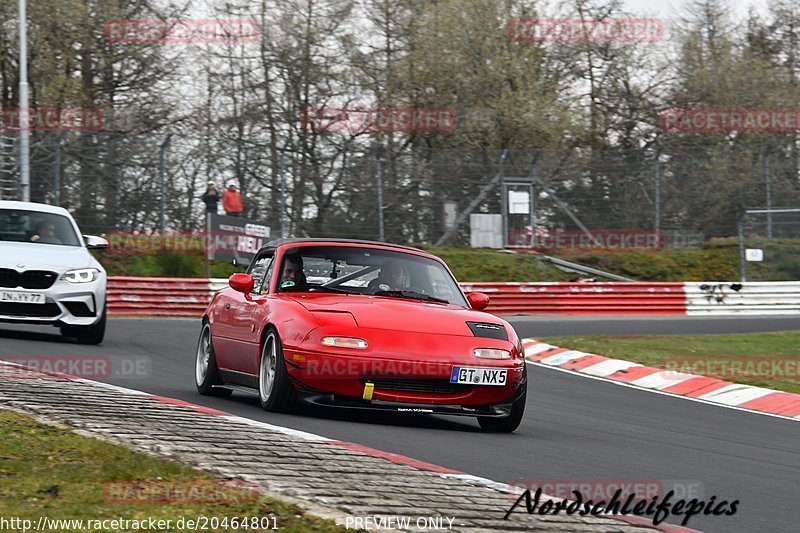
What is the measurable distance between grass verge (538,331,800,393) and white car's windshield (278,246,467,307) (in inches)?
201

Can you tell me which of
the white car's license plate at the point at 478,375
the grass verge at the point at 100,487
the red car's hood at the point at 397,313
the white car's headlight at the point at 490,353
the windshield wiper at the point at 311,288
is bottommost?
the grass verge at the point at 100,487

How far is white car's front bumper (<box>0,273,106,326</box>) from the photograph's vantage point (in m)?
13.6

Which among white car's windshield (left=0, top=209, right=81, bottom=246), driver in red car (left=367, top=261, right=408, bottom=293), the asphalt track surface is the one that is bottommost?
the asphalt track surface

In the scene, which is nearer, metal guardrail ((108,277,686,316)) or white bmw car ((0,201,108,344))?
white bmw car ((0,201,108,344))

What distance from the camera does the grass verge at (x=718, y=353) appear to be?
14258 millimetres

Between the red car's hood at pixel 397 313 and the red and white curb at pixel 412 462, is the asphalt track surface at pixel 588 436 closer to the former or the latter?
the red and white curb at pixel 412 462

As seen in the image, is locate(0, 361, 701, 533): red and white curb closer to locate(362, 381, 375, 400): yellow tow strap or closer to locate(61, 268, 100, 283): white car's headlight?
locate(362, 381, 375, 400): yellow tow strap

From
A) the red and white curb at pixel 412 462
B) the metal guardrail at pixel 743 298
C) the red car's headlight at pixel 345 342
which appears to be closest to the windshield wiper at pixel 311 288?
the red car's headlight at pixel 345 342

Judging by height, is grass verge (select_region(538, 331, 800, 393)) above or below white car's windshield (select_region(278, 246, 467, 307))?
below

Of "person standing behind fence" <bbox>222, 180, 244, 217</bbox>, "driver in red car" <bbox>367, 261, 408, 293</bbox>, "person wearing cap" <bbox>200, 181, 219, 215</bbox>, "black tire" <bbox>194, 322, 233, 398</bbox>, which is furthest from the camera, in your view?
"person standing behind fence" <bbox>222, 180, 244, 217</bbox>

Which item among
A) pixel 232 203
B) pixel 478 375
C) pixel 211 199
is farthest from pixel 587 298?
pixel 478 375

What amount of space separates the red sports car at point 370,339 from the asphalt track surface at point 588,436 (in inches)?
7.9

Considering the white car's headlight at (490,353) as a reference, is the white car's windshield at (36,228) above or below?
above

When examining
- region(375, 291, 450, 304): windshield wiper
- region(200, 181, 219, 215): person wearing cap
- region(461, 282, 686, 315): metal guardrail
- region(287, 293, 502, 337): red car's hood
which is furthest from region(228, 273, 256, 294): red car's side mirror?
region(461, 282, 686, 315): metal guardrail
